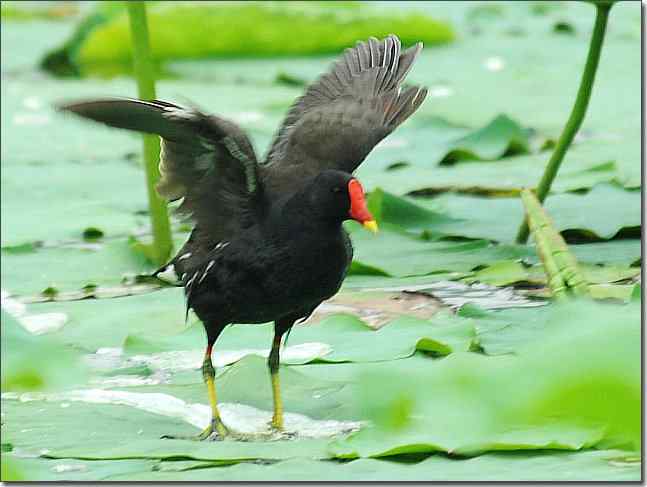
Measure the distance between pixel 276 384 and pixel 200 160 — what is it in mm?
450

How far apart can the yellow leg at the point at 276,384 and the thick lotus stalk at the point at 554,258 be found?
0.61 m

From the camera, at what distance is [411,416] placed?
7.84 ft

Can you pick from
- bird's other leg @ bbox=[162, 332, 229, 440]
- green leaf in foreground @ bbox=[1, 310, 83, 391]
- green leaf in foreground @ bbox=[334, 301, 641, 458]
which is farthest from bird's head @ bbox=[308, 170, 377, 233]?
green leaf in foreground @ bbox=[1, 310, 83, 391]

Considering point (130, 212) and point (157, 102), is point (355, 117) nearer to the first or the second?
point (157, 102)

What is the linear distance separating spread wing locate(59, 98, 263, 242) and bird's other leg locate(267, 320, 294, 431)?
21 cm

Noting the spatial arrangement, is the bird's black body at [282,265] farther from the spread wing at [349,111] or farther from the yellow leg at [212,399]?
the spread wing at [349,111]

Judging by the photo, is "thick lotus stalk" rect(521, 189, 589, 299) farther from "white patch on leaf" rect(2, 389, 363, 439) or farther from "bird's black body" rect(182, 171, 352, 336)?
"white patch on leaf" rect(2, 389, 363, 439)

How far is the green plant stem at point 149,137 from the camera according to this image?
12.6 ft

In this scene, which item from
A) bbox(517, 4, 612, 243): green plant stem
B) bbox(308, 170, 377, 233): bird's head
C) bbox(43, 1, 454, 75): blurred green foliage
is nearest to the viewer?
bbox(308, 170, 377, 233): bird's head

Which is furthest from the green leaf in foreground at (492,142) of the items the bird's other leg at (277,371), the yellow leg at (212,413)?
the yellow leg at (212,413)

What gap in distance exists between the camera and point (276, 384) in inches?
114

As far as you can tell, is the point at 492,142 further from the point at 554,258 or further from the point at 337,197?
the point at 337,197

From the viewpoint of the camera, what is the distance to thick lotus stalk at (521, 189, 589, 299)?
125 inches

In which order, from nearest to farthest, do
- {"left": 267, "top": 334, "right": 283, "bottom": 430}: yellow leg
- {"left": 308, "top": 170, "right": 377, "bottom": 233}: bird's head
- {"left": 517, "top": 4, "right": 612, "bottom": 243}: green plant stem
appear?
{"left": 267, "top": 334, "right": 283, "bottom": 430}: yellow leg < {"left": 308, "top": 170, "right": 377, "bottom": 233}: bird's head < {"left": 517, "top": 4, "right": 612, "bottom": 243}: green plant stem
